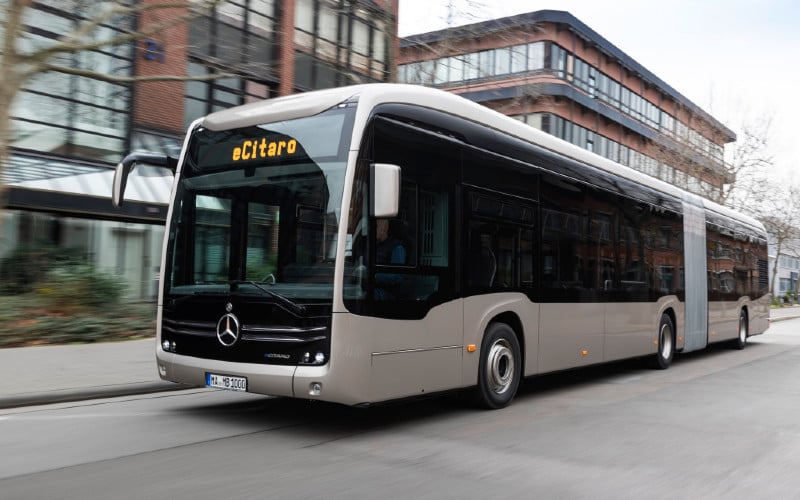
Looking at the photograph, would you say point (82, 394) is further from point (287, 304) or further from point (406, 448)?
point (406, 448)

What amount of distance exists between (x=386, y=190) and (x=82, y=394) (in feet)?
14.6

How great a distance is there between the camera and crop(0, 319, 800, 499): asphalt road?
4812 millimetres

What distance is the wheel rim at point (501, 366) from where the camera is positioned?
307 inches

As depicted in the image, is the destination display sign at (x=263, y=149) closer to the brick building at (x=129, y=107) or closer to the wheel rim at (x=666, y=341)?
the brick building at (x=129, y=107)

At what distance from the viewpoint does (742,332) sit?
56.2ft

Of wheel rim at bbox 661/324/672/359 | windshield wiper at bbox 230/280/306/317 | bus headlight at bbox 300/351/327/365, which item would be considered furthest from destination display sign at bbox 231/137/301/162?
wheel rim at bbox 661/324/672/359

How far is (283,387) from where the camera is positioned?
6.11m

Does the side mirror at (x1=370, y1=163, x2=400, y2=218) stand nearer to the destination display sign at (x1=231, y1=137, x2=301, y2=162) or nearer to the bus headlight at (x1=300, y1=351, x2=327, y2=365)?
the destination display sign at (x1=231, y1=137, x2=301, y2=162)

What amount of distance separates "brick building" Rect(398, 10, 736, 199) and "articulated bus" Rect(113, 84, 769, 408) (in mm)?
21262

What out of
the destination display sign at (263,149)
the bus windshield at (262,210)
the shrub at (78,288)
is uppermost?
the destination display sign at (263,149)

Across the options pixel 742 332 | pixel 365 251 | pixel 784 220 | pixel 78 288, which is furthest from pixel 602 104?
pixel 365 251

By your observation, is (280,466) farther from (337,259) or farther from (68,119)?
(68,119)

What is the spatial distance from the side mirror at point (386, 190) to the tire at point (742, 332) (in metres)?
13.4

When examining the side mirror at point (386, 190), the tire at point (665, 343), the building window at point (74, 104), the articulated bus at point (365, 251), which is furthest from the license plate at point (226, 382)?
the building window at point (74, 104)
